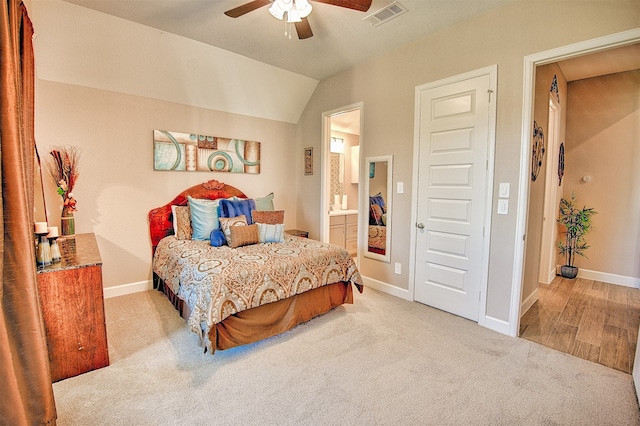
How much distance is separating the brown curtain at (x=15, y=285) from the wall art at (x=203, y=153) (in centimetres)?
219

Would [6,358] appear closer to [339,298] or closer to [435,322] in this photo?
[339,298]

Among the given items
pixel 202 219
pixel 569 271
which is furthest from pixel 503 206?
pixel 202 219

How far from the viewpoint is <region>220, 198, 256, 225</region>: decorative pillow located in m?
3.47

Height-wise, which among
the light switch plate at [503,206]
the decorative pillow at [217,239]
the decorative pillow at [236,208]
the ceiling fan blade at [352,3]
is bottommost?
the decorative pillow at [217,239]

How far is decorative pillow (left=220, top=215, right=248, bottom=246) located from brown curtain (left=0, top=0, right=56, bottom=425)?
1777 millimetres

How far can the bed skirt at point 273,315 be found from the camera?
2205 millimetres

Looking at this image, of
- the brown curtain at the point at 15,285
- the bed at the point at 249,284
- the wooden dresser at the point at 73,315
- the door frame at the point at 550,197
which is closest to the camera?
the brown curtain at the point at 15,285

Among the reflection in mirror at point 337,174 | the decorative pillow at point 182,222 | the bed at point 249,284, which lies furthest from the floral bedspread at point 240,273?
the reflection in mirror at point 337,174

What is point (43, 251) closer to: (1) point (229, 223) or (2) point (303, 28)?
(1) point (229, 223)

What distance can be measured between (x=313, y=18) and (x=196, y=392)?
309cm

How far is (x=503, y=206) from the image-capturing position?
8.43ft

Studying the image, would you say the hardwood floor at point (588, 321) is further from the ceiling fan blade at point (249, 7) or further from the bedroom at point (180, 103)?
the ceiling fan blade at point (249, 7)

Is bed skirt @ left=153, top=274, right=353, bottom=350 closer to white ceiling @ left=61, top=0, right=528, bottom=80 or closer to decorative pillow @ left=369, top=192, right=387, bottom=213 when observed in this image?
decorative pillow @ left=369, top=192, right=387, bottom=213

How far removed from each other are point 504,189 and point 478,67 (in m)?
1.13
